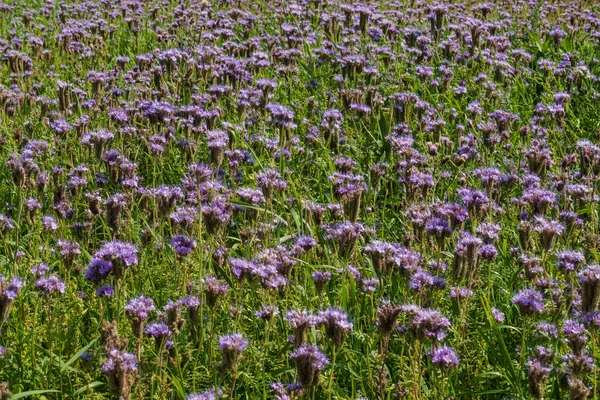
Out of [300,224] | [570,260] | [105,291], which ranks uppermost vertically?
[570,260]

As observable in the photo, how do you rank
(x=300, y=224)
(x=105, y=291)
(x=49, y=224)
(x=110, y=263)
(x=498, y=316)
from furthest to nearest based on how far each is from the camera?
(x=300, y=224) → (x=49, y=224) → (x=498, y=316) → (x=105, y=291) → (x=110, y=263)

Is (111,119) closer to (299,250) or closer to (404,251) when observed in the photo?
(299,250)

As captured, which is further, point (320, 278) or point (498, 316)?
point (498, 316)

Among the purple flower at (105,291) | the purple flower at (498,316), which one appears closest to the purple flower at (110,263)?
the purple flower at (105,291)

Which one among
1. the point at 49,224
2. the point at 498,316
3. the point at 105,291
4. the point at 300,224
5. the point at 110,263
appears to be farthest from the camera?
the point at 300,224

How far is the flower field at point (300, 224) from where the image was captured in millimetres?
3000

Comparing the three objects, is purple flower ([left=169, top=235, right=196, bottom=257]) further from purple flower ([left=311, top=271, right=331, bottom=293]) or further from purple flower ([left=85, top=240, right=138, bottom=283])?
purple flower ([left=311, top=271, right=331, bottom=293])

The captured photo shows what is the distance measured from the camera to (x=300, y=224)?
419 cm

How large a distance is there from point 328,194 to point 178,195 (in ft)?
4.18

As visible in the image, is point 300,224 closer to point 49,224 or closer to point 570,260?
point 49,224

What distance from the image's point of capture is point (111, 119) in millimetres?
5172

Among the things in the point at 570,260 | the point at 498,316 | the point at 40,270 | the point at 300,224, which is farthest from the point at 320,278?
the point at 40,270

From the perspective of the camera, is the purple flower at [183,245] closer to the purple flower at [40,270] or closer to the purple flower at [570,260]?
the purple flower at [40,270]

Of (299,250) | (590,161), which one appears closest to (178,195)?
(299,250)
